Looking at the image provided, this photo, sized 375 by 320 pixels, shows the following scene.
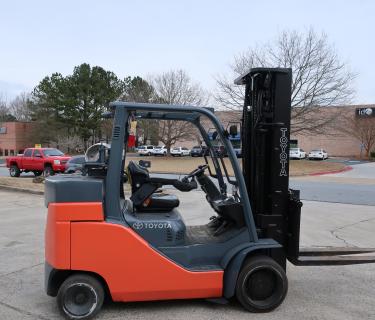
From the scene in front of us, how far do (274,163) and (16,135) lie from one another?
74.7 meters

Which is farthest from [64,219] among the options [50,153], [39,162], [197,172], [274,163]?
[50,153]

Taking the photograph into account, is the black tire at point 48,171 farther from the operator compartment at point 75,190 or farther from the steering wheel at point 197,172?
the operator compartment at point 75,190

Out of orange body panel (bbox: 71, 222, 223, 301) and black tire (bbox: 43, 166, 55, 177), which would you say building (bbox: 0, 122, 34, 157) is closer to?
black tire (bbox: 43, 166, 55, 177)

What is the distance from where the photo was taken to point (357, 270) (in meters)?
6.27

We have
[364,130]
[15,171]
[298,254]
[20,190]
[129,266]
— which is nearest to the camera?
[129,266]

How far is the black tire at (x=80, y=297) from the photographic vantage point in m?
4.36

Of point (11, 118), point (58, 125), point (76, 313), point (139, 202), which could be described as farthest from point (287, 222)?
point (11, 118)

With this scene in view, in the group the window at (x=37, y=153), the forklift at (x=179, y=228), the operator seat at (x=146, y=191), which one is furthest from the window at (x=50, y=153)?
the operator seat at (x=146, y=191)

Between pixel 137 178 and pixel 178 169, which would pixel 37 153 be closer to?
pixel 178 169

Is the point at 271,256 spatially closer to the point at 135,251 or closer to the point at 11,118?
the point at 135,251

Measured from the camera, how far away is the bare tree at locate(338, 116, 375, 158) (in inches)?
2244

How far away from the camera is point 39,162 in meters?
24.6

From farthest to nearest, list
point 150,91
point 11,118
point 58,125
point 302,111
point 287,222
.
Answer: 1. point 11,118
2. point 58,125
3. point 150,91
4. point 302,111
5. point 287,222

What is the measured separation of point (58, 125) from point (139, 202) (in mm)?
61918
